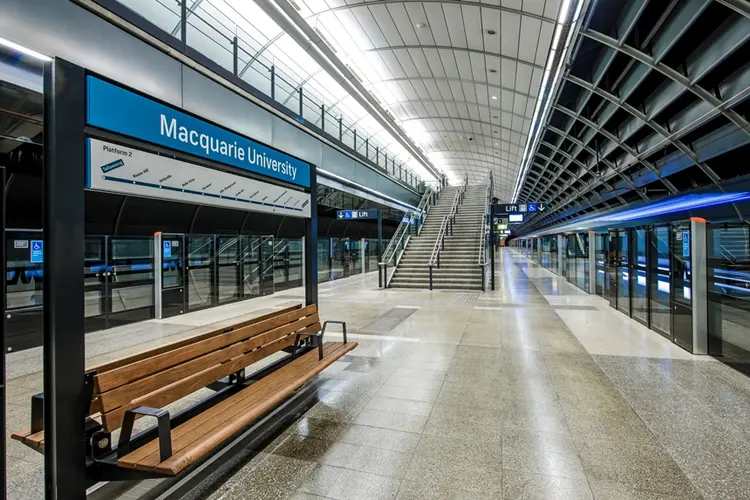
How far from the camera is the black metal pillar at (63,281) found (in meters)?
1.80

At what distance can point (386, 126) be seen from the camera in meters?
16.1

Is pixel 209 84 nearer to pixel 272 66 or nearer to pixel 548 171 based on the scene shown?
pixel 272 66

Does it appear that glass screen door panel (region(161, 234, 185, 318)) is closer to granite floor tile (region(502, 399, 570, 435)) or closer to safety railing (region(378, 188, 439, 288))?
safety railing (region(378, 188, 439, 288))

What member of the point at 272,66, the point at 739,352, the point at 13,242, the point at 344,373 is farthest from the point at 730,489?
the point at 272,66

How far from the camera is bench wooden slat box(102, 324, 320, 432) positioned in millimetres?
2024

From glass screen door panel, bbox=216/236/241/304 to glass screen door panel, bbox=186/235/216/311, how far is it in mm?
198

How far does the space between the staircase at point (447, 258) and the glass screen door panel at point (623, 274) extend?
425 cm

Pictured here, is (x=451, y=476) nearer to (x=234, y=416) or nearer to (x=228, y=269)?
(x=234, y=416)

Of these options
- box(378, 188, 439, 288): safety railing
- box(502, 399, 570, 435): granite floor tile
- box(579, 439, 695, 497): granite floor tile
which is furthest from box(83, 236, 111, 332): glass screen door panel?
box(579, 439, 695, 497): granite floor tile

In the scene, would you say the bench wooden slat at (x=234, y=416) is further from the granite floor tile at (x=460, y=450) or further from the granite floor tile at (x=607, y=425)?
the granite floor tile at (x=607, y=425)

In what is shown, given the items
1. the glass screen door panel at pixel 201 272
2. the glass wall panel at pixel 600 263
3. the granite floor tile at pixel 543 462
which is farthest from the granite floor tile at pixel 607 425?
the glass screen door panel at pixel 201 272

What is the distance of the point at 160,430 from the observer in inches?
74.5

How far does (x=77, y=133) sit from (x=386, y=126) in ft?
49.4

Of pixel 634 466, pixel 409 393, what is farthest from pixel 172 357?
pixel 634 466
